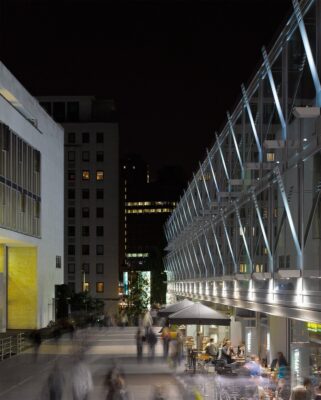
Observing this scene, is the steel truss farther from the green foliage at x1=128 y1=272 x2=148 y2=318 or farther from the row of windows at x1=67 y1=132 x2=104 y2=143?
the row of windows at x1=67 y1=132 x2=104 y2=143

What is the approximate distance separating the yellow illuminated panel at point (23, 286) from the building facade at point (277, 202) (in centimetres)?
2361

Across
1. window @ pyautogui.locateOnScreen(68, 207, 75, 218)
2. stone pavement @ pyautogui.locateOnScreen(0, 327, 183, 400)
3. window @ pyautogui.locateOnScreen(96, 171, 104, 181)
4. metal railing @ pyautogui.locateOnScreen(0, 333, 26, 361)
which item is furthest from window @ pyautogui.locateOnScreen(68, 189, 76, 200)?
metal railing @ pyautogui.locateOnScreen(0, 333, 26, 361)

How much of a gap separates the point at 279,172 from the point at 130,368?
13.6 m

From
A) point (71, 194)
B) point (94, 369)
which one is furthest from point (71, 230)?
point (94, 369)

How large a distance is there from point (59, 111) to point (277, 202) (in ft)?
342

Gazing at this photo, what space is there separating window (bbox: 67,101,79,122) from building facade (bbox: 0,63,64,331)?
54.0m

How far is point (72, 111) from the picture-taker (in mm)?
120000

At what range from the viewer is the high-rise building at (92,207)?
11294cm

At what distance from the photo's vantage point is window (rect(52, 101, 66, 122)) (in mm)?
118188

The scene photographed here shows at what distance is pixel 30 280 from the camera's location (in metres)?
54.1

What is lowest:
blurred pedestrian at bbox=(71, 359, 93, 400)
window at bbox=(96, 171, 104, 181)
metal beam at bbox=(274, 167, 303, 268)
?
blurred pedestrian at bbox=(71, 359, 93, 400)

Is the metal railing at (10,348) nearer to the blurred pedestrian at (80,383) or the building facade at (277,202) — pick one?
the building facade at (277,202)

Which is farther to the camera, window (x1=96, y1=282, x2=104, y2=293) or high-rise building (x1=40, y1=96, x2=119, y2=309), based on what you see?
high-rise building (x1=40, y1=96, x2=119, y2=309)

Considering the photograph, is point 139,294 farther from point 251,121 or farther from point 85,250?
point 251,121
